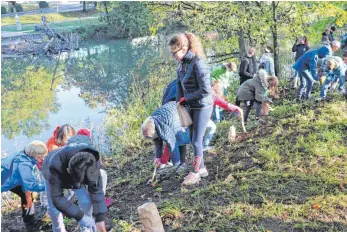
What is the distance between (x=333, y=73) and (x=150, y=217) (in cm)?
610

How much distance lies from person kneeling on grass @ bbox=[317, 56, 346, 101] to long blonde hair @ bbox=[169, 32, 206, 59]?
3893mm

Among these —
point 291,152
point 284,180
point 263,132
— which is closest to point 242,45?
point 263,132

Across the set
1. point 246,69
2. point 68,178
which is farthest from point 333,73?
point 68,178

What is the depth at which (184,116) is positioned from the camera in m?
4.67

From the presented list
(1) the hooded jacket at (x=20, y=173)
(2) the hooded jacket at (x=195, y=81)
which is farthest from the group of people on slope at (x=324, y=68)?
(1) the hooded jacket at (x=20, y=173)

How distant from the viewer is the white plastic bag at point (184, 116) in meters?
4.67

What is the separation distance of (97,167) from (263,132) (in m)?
3.84

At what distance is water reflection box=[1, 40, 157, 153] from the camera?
1282 cm

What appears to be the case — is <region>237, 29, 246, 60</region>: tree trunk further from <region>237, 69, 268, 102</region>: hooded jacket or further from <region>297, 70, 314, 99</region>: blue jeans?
<region>237, 69, 268, 102</region>: hooded jacket

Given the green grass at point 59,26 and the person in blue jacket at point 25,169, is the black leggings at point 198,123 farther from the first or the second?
the green grass at point 59,26

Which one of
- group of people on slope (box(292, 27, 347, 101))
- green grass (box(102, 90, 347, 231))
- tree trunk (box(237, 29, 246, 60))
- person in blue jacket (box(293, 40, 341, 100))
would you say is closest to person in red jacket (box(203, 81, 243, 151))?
green grass (box(102, 90, 347, 231))

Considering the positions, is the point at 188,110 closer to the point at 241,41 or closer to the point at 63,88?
the point at 241,41

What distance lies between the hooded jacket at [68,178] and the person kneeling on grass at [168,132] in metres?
1.53

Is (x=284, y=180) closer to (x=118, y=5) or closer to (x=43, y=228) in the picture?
(x=43, y=228)
